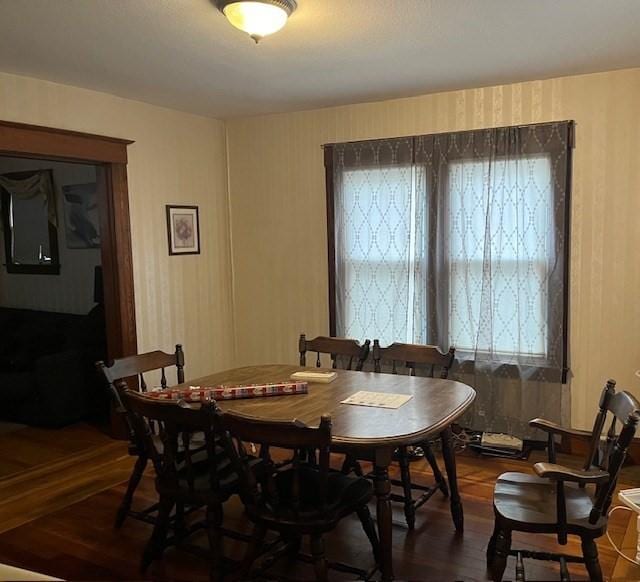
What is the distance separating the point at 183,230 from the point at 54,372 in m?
1.47

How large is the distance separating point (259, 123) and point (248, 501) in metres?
3.45

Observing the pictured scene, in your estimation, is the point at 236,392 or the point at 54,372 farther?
the point at 54,372

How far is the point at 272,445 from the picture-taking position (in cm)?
223

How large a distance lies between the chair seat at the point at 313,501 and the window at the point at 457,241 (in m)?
1.93

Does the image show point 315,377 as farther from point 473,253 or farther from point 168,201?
point 168,201

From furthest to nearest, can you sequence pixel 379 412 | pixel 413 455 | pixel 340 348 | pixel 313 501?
pixel 340 348 < pixel 413 455 < pixel 379 412 < pixel 313 501

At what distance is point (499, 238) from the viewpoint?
4.15 metres

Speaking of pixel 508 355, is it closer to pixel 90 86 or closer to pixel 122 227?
pixel 122 227


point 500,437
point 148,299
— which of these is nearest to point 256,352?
point 148,299

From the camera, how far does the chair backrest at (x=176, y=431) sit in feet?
7.80

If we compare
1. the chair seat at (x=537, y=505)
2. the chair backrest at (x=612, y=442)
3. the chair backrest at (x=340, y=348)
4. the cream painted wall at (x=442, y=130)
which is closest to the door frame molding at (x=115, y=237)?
the cream painted wall at (x=442, y=130)

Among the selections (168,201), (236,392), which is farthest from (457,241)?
(168,201)

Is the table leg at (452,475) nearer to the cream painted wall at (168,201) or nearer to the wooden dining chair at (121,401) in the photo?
the wooden dining chair at (121,401)

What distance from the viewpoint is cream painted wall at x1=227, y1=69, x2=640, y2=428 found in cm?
386
